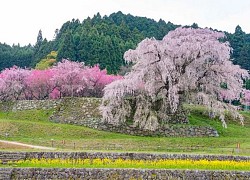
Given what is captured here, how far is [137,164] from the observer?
65.1ft

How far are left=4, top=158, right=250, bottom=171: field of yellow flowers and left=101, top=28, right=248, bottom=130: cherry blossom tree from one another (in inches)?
594

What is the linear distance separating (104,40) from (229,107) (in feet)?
151

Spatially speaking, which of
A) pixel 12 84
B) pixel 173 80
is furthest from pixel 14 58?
pixel 173 80

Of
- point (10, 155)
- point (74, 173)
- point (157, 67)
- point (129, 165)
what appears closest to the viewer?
point (74, 173)

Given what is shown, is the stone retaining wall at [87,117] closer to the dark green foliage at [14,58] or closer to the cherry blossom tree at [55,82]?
the cherry blossom tree at [55,82]

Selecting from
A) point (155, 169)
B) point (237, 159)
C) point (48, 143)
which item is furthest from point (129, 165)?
point (48, 143)

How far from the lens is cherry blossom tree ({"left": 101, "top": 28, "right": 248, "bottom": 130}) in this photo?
3600cm

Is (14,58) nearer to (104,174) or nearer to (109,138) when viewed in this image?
(109,138)

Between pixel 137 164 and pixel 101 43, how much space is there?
59.7 m

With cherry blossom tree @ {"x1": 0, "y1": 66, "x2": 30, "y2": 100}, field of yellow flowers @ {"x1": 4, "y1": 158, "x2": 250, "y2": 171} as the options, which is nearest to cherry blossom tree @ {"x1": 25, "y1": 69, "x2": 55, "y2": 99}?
cherry blossom tree @ {"x1": 0, "y1": 66, "x2": 30, "y2": 100}

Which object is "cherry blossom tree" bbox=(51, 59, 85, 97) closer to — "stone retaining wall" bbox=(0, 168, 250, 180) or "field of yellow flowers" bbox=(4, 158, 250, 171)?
"field of yellow flowers" bbox=(4, 158, 250, 171)

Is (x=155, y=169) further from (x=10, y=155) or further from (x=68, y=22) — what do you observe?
(x=68, y=22)

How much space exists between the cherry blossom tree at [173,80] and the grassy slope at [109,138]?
2.42 meters

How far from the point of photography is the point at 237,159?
71.2 ft
